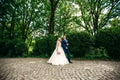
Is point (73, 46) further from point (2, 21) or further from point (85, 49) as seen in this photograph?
point (2, 21)

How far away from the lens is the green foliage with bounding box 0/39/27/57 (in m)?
22.4

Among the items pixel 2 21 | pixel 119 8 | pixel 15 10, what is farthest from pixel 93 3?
pixel 2 21

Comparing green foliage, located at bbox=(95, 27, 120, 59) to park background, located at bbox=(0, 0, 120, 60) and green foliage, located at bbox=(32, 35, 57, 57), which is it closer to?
park background, located at bbox=(0, 0, 120, 60)

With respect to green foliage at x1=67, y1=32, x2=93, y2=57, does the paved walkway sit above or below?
below

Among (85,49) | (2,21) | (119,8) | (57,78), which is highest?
(119,8)

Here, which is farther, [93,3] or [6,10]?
[93,3]

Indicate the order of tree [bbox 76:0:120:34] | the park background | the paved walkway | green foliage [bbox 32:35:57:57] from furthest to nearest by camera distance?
tree [bbox 76:0:120:34] < green foliage [bbox 32:35:57:57] < the park background < the paved walkway

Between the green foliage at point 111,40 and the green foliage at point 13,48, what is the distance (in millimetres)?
9943

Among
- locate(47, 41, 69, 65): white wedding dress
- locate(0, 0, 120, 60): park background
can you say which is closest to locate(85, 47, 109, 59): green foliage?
locate(0, 0, 120, 60): park background

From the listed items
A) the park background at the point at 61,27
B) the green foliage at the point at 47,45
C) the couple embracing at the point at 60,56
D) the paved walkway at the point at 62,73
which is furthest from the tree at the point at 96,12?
the paved walkway at the point at 62,73

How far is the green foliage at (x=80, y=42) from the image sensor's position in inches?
716

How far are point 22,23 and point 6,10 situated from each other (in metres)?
8.80

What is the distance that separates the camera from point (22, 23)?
129 ft

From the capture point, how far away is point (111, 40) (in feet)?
56.3
